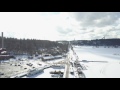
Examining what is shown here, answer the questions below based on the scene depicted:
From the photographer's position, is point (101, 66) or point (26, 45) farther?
point (26, 45)

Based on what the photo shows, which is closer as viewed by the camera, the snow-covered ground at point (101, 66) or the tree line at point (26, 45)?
the snow-covered ground at point (101, 66)

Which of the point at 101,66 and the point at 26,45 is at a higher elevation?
the point at 26,45

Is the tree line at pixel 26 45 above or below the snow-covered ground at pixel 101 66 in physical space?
above

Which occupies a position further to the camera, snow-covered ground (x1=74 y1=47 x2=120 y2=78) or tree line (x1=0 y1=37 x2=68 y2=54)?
tree line (x1=0 y1=37 x2=68 y2=54)

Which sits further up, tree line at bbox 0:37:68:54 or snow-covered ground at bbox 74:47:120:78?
tree line at bbox 0:37:68:54
